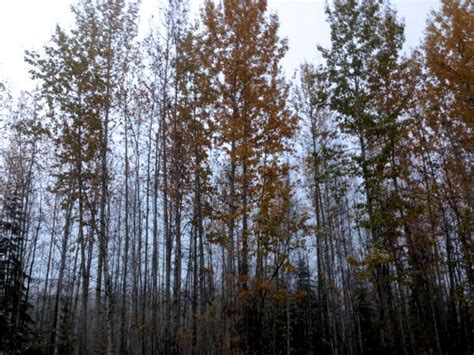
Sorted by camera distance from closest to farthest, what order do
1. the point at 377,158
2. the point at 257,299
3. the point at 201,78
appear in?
the point at 257,299 → the point at 201,78 → the point at 377,158

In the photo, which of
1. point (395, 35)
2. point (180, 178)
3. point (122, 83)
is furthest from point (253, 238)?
point (395, 35)

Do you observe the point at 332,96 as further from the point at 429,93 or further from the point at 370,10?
the point at 429,93

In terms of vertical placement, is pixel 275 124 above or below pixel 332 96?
below

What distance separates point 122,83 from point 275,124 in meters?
5.28

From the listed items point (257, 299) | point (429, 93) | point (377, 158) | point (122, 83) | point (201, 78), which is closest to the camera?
point (257, 299)

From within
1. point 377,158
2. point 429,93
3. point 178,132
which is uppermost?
point 429,93

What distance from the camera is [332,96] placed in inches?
433

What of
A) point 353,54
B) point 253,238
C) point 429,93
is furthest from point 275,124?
point 429,93

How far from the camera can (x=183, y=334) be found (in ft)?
28.0

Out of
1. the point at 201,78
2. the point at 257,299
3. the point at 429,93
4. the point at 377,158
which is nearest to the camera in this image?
the point at 257,299

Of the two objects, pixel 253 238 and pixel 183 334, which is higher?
pixel 253 238

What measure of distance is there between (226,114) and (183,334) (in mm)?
5458

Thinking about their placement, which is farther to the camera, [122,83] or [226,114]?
[122,83]

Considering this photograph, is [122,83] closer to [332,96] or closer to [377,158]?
[332,96]
